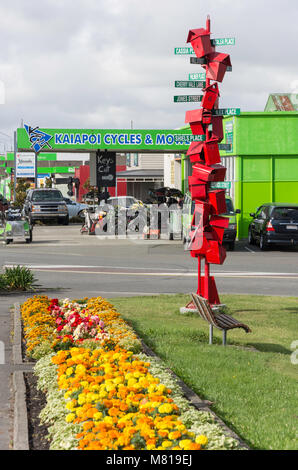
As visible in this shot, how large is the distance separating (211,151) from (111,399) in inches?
272

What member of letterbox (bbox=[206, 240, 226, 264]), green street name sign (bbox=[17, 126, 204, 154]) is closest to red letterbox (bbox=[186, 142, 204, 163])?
letterbox (bbox=[206, 240, 226, 264])

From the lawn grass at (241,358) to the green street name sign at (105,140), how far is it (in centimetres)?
2617

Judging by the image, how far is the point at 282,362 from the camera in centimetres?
956

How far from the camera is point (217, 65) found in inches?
510

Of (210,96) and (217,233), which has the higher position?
(210,96)

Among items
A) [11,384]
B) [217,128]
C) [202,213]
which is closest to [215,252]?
[202,213]

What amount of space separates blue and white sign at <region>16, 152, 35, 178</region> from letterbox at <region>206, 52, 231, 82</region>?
40.2 metres

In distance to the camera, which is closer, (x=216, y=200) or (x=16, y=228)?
(x=216, y=200)

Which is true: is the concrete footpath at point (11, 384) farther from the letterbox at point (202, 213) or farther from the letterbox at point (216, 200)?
the letterbox at point (216, 200)

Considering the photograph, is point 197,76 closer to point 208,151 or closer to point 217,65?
point 217,65

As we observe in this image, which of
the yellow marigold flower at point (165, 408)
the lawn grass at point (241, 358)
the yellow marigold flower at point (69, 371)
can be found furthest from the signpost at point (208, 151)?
the yellow marigold flower at point (165, 408)

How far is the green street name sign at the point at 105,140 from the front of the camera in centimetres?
4034

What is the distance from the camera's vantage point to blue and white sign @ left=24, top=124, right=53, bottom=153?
3984 cm

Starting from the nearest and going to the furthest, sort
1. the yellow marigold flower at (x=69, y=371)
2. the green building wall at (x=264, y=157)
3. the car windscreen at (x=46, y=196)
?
the yellow marigold flower at (x=69, y=371)
the green building wall at (x=264, y=157)
the car windscreen at (x=46, y=196)
